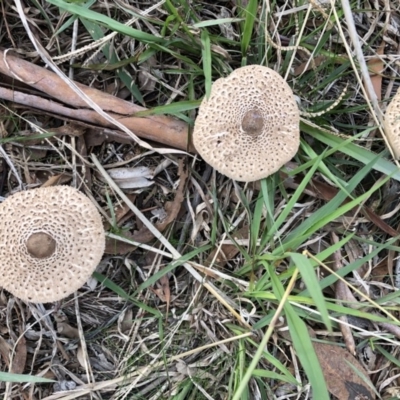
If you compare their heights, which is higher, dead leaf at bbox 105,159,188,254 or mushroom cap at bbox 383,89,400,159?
mushroom cap at bbox 383,89,400,159

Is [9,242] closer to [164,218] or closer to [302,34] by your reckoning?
[164,218]

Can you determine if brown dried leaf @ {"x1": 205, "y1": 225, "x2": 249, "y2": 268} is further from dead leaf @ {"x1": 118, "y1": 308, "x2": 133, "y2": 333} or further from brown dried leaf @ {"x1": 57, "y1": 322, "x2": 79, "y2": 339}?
brown dried leaf @ {"x1": 57, "y1": 322, "x2": 79, "y2": 339}

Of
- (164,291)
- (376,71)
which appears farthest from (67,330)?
(376,71)

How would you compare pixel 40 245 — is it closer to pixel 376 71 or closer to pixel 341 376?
pixel 341 376

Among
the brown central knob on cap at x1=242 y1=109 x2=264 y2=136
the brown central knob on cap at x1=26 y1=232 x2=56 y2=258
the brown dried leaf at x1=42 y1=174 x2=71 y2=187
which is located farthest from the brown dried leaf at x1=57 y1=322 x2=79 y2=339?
the brown central knob on cap at x1=242 y1=109 x2=264 y2=136

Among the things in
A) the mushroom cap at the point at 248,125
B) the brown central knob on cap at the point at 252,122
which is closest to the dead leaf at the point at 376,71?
the mushroom cap at the point at 248,125

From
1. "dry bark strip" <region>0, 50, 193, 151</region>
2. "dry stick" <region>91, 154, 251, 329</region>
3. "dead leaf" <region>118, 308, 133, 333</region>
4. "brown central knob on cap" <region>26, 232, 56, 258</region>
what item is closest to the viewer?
"brown central knob on cap" <region>26, 232, 56, 258</region>
